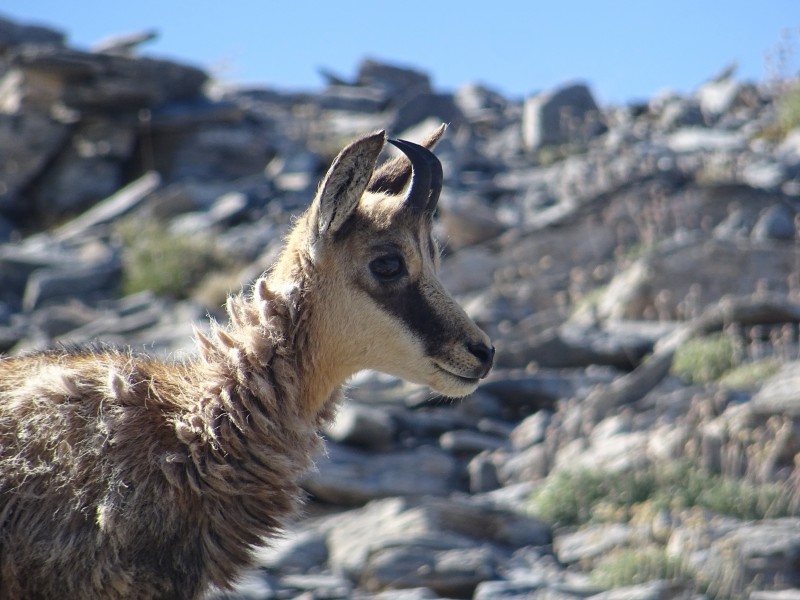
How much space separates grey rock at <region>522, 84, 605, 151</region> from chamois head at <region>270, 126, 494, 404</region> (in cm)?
1851

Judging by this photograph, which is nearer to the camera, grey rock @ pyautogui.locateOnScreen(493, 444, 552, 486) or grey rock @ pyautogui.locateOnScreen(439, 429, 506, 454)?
grey rock @ pyautogui.locateOnScreen(493, 444, 552, 486)

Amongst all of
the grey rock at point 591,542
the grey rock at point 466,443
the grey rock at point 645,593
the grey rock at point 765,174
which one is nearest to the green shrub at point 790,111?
the grey rock at point 765,174

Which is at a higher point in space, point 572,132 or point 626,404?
point 572,132

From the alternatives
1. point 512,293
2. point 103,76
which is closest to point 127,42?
point 103,76

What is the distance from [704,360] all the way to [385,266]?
21.7ft

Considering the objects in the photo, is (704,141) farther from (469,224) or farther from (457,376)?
(457,376)

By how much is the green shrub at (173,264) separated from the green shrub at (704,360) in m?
9.35

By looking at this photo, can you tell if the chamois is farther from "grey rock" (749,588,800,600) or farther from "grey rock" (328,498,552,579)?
"grey rock" (328,498,552,579)

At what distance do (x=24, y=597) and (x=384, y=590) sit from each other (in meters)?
3.36

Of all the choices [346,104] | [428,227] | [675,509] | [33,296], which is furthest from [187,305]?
[346,104]

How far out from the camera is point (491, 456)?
1048cm

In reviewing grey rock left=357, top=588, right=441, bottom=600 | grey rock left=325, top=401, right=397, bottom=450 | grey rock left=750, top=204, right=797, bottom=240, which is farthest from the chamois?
grey rock left=750, top=204, right=797, bottom=240

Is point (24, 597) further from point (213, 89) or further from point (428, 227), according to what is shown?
point (213, 89)

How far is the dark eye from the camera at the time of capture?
210 inches
